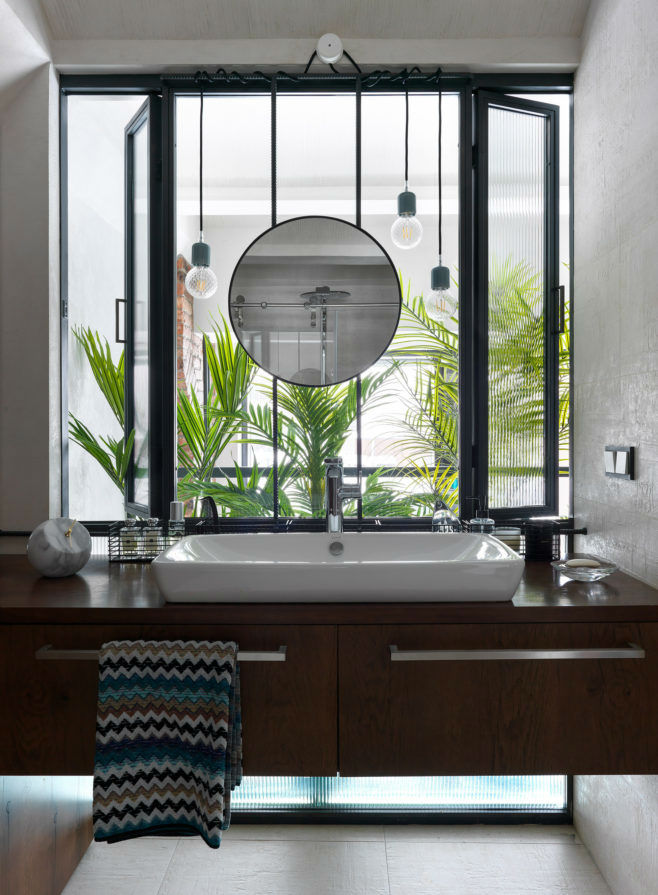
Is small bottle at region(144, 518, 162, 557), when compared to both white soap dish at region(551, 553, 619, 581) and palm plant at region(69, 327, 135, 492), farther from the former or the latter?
white soap dish at region(551, 553, 619, 581)

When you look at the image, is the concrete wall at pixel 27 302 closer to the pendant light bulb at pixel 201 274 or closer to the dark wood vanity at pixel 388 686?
the pendant light bulb at pixel 201 274

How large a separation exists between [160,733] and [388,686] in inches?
19.0

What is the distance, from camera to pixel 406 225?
6.66 feet

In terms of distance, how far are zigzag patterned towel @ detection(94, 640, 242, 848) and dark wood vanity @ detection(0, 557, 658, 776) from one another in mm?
56

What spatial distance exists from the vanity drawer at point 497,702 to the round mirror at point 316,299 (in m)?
0.94

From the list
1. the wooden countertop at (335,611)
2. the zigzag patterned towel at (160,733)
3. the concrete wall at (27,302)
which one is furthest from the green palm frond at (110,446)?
the zigzag patterned towel at (160,733)

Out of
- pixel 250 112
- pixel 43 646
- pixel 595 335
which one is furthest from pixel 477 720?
pixel 250 112

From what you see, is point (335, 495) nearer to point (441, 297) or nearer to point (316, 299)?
point (316, 299)

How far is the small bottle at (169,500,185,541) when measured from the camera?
185 centimetres

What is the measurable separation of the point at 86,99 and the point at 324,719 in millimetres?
2008

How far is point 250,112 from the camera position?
12.2ft

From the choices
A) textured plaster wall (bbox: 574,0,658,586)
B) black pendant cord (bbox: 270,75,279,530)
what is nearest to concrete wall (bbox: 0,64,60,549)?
black pendant cord (bbox: 270,75,279,530)

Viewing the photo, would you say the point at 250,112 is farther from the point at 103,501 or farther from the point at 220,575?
the point at 220,575

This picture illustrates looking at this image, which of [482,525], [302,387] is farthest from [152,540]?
[482,525]
